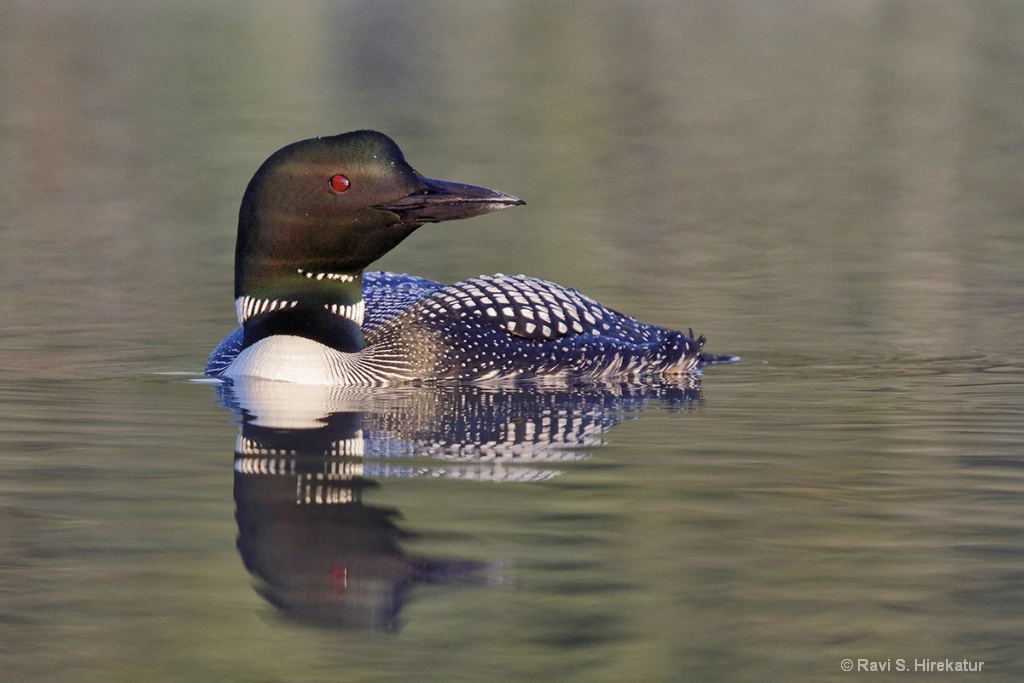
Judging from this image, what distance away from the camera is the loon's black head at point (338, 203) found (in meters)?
6.55

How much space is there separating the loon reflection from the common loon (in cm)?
13

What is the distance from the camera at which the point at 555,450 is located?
18.0 feet

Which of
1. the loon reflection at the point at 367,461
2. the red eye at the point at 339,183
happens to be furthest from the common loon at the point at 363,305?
the loon reflection at the point at 367,461

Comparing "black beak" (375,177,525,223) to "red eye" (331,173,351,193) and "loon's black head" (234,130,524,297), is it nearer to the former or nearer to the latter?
"loon's black head" (234,130,524,297)

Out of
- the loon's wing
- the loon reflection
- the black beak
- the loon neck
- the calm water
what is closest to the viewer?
the calm water

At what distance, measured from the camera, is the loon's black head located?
6.55m

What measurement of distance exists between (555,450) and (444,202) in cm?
139

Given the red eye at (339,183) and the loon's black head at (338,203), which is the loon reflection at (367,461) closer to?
the loon's black head at (338,203)

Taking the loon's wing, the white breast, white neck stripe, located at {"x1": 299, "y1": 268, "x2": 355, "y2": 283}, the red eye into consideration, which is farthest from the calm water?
the red eye

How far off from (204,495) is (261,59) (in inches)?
866

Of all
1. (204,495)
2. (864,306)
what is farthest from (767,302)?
(204,495)

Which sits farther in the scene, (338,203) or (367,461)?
(338,203)

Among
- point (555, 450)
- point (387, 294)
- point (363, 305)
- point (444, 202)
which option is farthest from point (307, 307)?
point (555, 450)

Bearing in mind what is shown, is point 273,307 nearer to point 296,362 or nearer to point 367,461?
point 296,362
